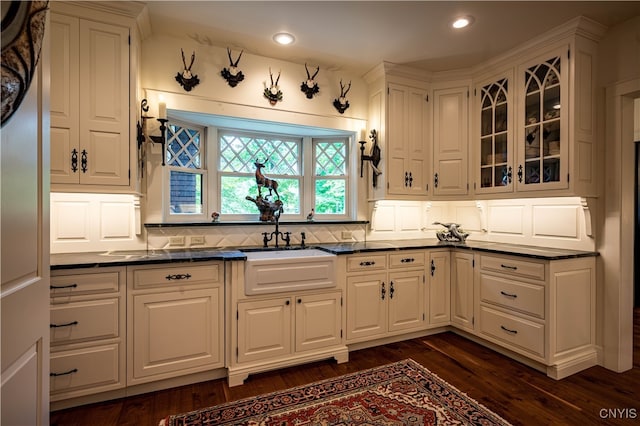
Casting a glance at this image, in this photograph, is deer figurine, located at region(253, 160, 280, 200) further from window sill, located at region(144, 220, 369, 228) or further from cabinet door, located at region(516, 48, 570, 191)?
cabinet door, located at region(516, 48, 570, 191)

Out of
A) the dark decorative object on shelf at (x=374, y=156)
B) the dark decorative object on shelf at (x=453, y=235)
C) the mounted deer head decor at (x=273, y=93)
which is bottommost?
the dark decorative object on shelf at (x=453, y=235)

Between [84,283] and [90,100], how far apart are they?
1.26 meters

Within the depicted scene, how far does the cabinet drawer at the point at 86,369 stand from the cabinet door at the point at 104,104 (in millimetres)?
1121

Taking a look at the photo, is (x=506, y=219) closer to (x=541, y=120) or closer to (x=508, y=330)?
(x=541, y=120)

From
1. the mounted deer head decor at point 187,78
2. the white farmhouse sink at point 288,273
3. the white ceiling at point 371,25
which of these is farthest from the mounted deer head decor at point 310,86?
the white farmhouse sink at point 288,273

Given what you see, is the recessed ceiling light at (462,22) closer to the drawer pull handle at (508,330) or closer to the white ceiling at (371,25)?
the white ceiling at (371,25)

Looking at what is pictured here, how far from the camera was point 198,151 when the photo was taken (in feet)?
10.1

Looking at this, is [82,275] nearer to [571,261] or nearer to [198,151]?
[198,151]

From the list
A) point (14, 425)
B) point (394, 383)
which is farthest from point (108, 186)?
point (394, 383)

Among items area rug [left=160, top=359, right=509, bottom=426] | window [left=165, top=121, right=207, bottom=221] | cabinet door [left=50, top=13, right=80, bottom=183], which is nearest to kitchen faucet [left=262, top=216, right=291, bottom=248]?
window [left=165, top=121, right=207, bottom=221]

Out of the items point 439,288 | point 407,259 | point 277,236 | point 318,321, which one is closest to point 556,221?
point 439,288

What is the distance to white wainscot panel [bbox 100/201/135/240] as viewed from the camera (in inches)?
98.0

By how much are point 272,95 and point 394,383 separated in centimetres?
267

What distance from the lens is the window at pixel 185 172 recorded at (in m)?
2.87
